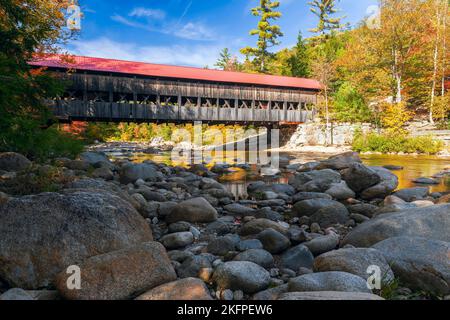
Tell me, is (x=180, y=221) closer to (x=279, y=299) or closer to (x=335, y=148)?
(x=279, y=299)

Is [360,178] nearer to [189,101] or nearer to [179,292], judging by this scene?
[179,292]

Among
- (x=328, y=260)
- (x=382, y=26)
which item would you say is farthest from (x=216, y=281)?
(x=382, y=26)

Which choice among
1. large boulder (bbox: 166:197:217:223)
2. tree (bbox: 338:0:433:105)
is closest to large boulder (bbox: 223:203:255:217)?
large boulder (bbox: 166:197:217:223)

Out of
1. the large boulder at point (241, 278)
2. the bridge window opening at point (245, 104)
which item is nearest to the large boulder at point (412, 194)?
the large boulder at point (241, 278)

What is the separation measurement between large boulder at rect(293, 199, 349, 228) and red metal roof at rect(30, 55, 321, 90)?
51.0 ft

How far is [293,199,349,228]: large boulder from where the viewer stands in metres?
5.10

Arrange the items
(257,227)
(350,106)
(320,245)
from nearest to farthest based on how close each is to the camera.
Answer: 1. (320,245)
2. (257,227)
3. (350,106)

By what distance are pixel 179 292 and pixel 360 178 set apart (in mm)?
6351

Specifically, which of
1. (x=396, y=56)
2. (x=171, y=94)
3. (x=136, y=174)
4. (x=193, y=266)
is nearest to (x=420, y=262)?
(x=193, y=266)

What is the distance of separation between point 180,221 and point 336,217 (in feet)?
8.54

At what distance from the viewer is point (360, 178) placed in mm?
7434

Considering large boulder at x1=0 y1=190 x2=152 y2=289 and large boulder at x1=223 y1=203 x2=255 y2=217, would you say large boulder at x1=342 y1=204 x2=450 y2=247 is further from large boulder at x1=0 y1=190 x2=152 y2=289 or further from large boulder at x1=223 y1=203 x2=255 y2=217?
large boulder at x1=0 y1=190 x2=152 y2=289

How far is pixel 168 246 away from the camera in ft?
12.8
